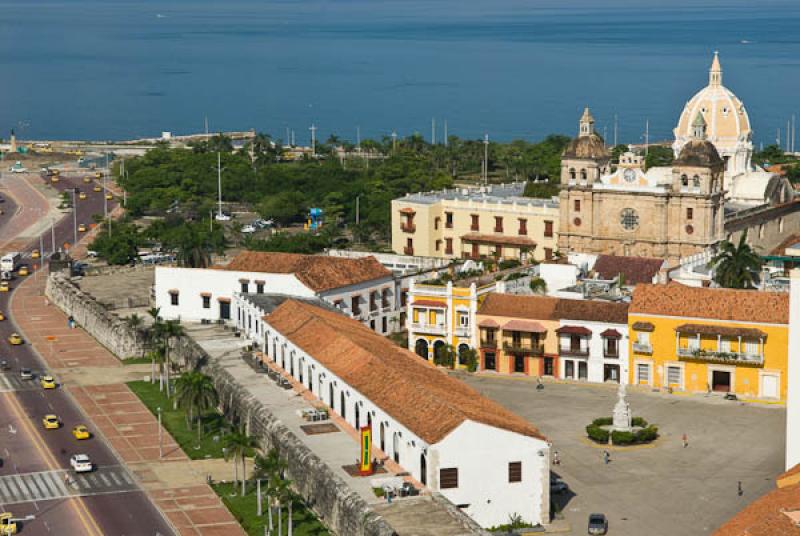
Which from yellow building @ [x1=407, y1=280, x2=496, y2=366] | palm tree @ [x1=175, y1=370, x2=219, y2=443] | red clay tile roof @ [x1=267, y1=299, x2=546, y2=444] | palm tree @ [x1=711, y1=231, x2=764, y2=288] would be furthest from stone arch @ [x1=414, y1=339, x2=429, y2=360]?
palm tree @ [x1=175, y1=370, x2=219, y2=443]

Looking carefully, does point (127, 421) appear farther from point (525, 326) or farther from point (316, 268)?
point (525, 326)

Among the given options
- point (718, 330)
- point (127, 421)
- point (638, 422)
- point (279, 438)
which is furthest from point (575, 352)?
point (127, 421)

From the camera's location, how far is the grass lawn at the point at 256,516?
6412cm

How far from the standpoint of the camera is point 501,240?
411ft

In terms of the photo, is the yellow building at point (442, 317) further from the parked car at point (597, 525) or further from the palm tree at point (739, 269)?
the parked car at point (597, 525)

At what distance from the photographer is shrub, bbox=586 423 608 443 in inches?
3022

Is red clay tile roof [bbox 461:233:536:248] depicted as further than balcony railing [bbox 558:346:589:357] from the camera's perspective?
Yes

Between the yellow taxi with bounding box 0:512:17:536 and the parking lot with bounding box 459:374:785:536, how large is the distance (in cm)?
2256

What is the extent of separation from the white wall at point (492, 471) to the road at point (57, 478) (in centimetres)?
1192

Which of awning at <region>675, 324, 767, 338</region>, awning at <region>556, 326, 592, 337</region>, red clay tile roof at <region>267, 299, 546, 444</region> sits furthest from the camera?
awning at <region>556, 326, 592, 337</region>

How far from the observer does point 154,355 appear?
3541 inches

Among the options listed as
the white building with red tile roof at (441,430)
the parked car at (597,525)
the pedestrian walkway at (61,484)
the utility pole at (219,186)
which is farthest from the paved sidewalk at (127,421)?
the utility pole at (219,186)

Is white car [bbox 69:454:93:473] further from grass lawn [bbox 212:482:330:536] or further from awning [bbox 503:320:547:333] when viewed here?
awning [bbox 503:320:547:333]

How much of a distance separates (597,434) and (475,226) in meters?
52.2
